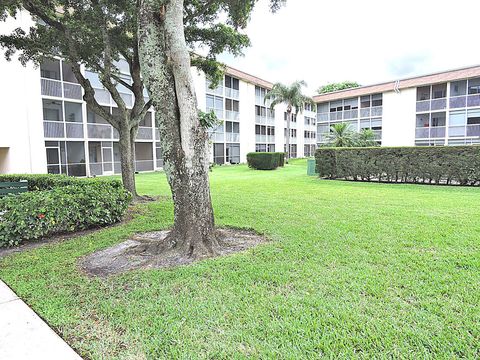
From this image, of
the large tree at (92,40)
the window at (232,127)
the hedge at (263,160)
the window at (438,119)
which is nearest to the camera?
the large tree at (92,40)

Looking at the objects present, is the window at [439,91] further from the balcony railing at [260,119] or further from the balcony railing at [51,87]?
the balcony railing at [51,87]

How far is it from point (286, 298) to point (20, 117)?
19.6 meters

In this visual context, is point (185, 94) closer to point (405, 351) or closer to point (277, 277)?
point (277, 277)

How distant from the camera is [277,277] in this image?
11.8 ft

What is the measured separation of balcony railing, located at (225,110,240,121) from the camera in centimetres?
3149

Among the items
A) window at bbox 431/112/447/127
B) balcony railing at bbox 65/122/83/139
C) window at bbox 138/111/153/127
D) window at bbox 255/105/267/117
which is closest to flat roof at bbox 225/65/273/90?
window at bbox 255/105/267/117

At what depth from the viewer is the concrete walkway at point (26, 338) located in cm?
229

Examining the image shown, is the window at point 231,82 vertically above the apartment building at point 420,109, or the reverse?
the window at point 231,82

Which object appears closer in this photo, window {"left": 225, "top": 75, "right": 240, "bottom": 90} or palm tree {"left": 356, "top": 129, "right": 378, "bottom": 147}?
palm tree {"left": 356, "top": 129, "right": 378, "bottom": 147}

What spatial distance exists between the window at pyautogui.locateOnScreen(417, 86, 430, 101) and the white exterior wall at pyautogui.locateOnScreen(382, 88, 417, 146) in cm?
42

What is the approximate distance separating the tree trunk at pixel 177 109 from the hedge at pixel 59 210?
8.63 ft

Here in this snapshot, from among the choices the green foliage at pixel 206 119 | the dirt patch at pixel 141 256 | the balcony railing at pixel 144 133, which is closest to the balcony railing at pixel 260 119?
the balcony railing at pixel 144 133

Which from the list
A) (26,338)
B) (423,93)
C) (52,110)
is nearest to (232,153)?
(52,110)

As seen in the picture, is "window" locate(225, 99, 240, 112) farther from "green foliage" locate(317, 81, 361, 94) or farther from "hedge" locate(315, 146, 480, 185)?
"green foliage" locate(317, 81, 361, 94)
